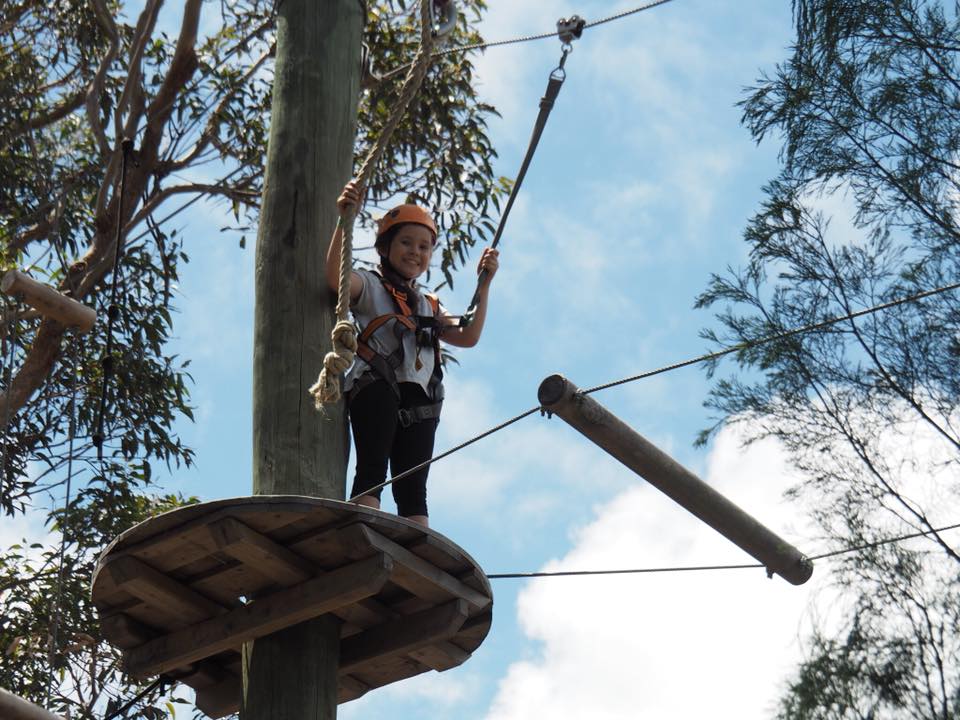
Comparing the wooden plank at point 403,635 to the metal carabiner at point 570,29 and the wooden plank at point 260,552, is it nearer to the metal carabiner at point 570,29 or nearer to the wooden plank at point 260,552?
the wooden plank at point 260,552

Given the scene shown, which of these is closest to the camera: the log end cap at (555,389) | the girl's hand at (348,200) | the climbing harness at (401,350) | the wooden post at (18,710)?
the log end cap at (555,389)

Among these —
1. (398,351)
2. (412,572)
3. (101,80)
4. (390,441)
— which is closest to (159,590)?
(412,572)

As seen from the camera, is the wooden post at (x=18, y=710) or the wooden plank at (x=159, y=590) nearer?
the wooden plank at (x=159, y=590)

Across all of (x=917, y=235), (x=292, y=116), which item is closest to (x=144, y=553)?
(x=292, y=116)

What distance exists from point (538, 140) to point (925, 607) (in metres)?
2.61

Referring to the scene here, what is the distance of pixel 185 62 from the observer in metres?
8.38

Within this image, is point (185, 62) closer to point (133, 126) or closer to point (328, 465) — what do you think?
point (133, 126)

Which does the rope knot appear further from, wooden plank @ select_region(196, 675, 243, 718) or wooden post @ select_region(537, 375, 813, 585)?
wooden plank @ select_region(196, 675, 243, 718)

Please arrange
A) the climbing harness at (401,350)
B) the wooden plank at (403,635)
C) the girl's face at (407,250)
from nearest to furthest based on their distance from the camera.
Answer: the wooden plank at (403,635) < the climbing harness at (401,350) < the girl's face at (407,250)

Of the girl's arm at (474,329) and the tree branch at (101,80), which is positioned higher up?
the tree branch at (101,80)

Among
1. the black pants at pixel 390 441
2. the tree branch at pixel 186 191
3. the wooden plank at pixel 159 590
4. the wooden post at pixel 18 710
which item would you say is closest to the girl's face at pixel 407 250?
the black pants at pixel 390 441

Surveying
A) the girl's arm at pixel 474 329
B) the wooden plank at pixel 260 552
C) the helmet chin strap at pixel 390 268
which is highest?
the helmet chin strap at pixel 390 268

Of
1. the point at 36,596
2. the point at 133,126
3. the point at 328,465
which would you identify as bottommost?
the point at 328,465

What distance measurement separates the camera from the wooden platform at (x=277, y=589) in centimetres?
358
